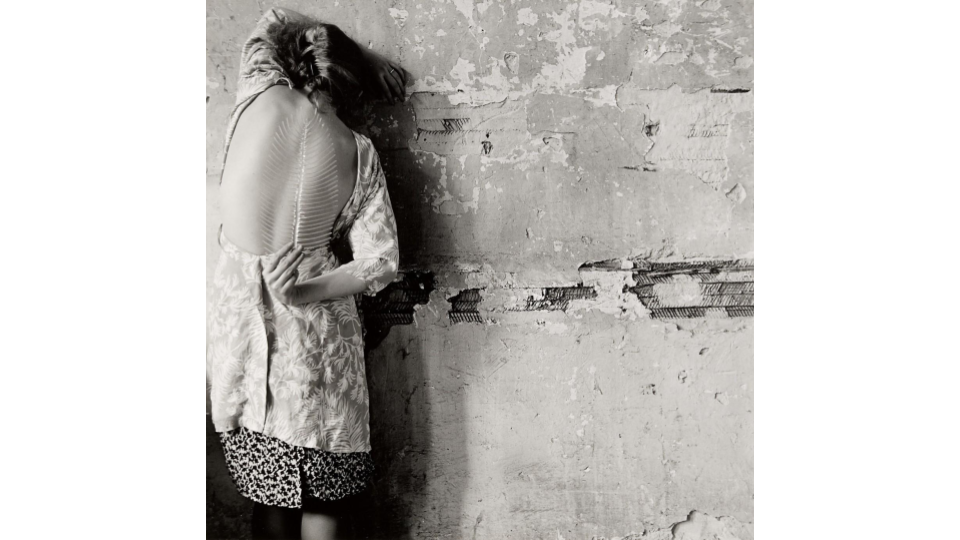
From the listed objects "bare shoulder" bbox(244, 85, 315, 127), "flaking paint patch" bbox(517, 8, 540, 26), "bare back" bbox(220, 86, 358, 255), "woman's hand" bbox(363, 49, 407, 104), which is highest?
"flaking paint patch" bbox(517, 8, 540, 26)

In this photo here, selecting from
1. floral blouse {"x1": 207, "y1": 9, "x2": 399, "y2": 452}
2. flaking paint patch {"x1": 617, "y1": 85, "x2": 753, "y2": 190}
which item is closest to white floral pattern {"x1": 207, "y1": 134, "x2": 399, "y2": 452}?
floral blouse {"x1": 207, "y1": 9, "x2": 399, "y2": 452}

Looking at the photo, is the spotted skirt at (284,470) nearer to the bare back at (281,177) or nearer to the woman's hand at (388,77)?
the bare back at (281,177)

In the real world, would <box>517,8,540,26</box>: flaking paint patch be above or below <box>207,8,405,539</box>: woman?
above

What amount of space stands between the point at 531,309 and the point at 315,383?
23.5 inches

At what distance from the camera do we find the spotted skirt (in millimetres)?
1462

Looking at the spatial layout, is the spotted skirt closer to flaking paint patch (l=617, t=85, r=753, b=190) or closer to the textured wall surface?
the textured wall surface

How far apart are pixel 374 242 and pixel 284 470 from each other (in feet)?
2.03

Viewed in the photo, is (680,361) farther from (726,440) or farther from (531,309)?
(531,309)

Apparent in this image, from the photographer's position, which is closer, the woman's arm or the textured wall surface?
the woman's arm

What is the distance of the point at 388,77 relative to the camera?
1549 mm

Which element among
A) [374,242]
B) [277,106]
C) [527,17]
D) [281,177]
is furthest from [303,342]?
[527,17]

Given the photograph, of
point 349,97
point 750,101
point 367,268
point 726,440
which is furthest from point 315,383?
point 750,101

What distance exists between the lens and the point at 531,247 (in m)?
1.57

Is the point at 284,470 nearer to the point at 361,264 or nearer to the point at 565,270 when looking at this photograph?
the point at 361,264
